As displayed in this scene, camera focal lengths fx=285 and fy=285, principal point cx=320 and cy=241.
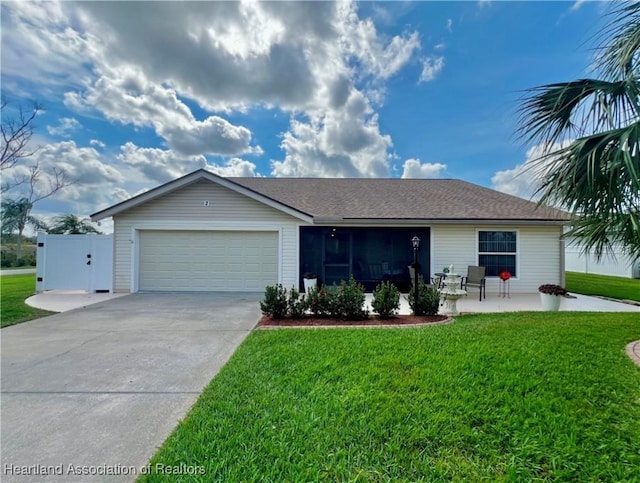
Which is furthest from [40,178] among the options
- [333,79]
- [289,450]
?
[289,450]

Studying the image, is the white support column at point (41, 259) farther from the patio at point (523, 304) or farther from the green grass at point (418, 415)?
the patio at point (523, 304)

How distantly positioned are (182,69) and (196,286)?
7819 millimetres

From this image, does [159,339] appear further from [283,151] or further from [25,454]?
[283,151]

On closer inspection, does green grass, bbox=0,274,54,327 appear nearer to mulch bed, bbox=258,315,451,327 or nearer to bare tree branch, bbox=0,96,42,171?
bare tree branch, bbox=0,96,42,171

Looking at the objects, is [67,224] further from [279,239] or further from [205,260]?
[279,239]

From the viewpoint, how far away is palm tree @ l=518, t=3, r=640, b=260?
364 cm

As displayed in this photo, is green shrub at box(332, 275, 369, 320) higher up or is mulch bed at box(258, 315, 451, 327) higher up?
green shrub at box(332, 275, 369, 320)

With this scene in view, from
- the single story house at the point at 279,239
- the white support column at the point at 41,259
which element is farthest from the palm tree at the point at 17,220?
the single story house at the point at 279,239

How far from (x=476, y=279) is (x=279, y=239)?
7.03 meters

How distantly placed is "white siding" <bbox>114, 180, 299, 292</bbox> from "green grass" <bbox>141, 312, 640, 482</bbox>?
20.1 ft

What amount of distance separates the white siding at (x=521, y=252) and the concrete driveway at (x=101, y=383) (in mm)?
7379

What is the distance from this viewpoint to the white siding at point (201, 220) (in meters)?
10.4

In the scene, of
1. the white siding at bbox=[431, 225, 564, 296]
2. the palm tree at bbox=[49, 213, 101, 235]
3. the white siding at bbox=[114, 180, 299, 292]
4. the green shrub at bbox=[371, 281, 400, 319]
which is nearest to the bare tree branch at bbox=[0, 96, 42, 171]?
the white siding at bbox=[114, 180, 299, 292]

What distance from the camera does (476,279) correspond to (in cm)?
976
